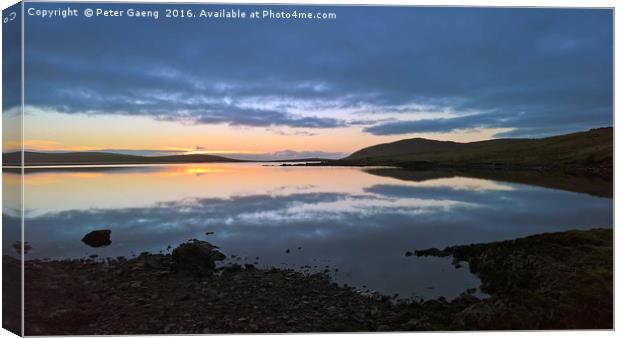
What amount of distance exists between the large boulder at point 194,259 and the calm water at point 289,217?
2.14ft

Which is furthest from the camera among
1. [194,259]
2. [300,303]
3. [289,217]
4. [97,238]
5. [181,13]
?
[289,217]

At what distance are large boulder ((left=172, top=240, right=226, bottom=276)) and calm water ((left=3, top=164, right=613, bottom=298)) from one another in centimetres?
65

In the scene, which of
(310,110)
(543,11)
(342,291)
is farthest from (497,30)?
(342,291)

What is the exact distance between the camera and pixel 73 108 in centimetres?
679

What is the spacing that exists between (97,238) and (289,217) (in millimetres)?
4836

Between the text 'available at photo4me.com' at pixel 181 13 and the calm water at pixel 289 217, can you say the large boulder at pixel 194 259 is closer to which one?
the calm water at pixel 289 217

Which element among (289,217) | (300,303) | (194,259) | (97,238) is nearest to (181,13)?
(194,259)

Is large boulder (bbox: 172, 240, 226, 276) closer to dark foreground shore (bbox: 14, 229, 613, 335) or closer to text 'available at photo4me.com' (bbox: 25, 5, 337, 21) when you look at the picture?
dark foreground shore (bbox: 14, 229, 613, 335)

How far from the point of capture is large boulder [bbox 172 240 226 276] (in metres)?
8.16

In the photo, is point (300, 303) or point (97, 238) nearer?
point (300, 303)

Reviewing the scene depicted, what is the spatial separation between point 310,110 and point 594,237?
5.78 m

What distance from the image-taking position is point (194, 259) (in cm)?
836

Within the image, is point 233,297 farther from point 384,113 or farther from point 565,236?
point 565,236

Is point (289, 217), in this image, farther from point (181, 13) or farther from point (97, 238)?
point (181, 13)
